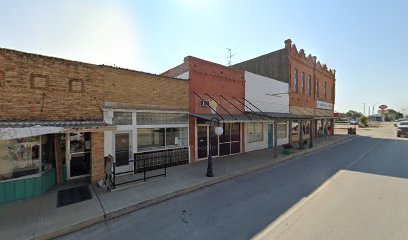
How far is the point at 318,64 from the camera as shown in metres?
25.7

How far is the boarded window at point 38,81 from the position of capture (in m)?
6.66

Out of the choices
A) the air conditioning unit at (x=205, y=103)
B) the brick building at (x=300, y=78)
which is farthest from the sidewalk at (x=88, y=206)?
Result: the brick building at (x=300, y=78)

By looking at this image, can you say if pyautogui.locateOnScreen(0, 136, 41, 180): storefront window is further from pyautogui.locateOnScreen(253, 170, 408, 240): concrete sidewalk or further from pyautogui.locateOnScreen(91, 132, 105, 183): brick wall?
pyautogui.locateOnScreen(253, 170, 408, 240): concrete sidewalk

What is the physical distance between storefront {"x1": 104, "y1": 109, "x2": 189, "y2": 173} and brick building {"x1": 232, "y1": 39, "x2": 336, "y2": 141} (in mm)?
11213

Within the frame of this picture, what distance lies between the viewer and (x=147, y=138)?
32.3 feet

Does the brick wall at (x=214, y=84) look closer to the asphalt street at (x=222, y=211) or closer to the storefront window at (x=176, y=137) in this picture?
the storefront window at (x=176, y=137)

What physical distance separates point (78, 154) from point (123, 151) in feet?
5.64

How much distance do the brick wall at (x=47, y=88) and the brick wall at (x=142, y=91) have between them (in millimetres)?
458

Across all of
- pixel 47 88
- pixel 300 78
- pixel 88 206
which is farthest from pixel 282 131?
pixel 47 88

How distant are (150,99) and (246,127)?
7.52 meters

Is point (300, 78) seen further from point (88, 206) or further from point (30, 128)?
point (30, 128)

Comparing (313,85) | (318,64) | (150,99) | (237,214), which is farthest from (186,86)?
(318,64)

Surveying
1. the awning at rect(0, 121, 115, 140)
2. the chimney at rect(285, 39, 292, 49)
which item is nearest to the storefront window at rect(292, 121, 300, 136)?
the chimney at rect(285, 39, 292, 49)

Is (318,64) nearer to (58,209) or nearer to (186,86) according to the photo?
(186,86)
